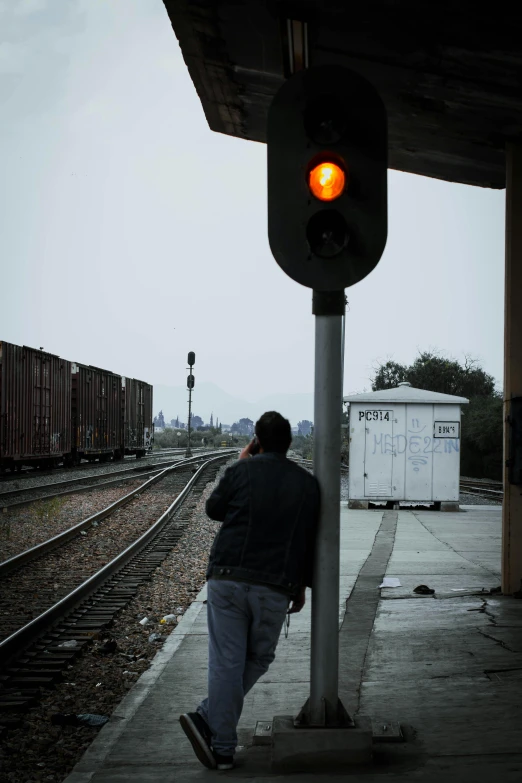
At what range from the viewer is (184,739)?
161 inches

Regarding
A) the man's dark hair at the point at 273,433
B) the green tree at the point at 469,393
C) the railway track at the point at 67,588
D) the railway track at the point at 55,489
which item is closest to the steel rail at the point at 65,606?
the railway track at the point at 67,588

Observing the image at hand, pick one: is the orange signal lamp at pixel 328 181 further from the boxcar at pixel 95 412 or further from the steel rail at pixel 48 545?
the boxcar at pixel 95 412

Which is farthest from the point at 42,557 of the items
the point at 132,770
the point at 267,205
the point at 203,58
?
the point at 267,205

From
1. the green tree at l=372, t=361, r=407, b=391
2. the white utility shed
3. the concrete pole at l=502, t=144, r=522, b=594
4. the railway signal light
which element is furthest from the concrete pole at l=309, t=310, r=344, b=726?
the green tree at l=372, t=361, r=407, b=391

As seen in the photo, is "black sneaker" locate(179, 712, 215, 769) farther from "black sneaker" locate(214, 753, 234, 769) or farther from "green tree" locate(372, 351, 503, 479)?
"green tree" locate(372, 351, 503, 479)

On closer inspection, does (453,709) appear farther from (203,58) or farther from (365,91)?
(203,58)

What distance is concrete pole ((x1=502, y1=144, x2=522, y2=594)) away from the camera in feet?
23.0

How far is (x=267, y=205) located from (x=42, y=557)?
8.18 meters

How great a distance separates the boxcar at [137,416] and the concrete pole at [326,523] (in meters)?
35.2

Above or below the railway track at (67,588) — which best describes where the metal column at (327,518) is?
above

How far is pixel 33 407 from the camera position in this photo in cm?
2509

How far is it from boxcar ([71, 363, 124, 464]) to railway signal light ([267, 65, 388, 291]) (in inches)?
1078

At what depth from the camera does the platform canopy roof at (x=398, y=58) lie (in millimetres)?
5281

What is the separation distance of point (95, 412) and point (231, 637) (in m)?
29.6
